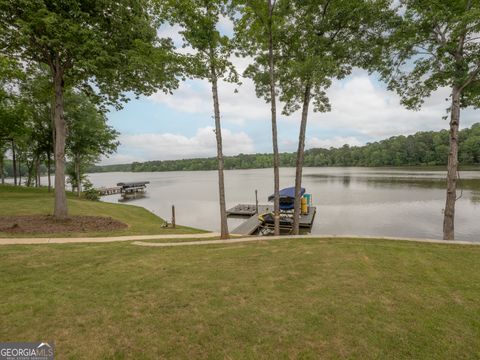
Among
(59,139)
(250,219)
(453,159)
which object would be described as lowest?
(250,219)

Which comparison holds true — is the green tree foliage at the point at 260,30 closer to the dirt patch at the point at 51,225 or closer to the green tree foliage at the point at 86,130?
the dirt patch at the point at 51,225

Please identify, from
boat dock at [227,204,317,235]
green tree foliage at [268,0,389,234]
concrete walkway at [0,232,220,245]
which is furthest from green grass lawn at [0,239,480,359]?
boat dock at [227,204,317,235]

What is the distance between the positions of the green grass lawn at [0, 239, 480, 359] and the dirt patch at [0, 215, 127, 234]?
3531mm

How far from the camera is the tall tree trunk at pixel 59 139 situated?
11.1 m

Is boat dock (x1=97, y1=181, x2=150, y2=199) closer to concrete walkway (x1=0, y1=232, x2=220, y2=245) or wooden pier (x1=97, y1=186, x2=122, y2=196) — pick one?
wooden pier (x1=97, y1=186, x2=122, y2=196)

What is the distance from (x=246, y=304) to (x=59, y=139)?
1208cm

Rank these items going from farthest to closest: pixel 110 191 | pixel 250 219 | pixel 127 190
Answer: pixel 110 191 → pixel 127 190 → pixel 250 219

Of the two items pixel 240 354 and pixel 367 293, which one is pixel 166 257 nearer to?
pixel 240 354

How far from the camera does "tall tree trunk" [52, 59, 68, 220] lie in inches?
435

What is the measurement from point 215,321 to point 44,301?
3.19m

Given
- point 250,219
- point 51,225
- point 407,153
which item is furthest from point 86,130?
point 407,153

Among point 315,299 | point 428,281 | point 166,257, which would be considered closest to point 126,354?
point 315,299

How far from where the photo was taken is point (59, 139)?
11.3m

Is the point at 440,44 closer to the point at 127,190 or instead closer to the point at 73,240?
the point at 73,240
